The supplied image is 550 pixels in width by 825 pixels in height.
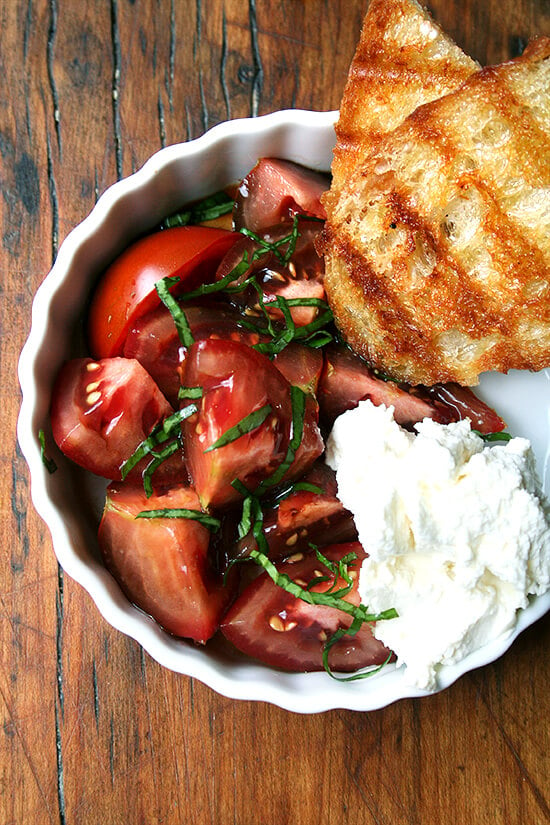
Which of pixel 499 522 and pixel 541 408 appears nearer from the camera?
pixel 499 522

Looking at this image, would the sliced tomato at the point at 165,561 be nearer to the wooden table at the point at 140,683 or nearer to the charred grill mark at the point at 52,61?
the wooden table at the point at 140,683

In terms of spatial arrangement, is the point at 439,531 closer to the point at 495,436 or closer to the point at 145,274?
the point at 495,436

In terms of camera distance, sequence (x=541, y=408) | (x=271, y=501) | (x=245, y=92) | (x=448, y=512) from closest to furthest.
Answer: (x=448, y=512)
(x=271, y=501)
(x=541, y=408)
(x=245, y=92)

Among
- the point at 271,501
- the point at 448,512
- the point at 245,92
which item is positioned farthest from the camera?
the point at 245,92

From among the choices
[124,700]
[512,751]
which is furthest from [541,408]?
[124,700]

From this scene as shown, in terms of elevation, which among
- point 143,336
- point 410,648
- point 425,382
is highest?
point 143,336

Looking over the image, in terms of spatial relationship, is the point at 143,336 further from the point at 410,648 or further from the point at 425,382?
the point at 410,648
